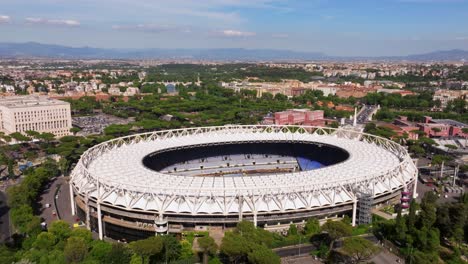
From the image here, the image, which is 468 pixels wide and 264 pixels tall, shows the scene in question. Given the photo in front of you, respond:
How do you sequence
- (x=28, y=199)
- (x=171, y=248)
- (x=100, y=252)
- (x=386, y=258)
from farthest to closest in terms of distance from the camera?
1. (x=28, y=199)
2. (x=386, y=258)
3. (x=171, y=248)
4. (x=100, y=252)

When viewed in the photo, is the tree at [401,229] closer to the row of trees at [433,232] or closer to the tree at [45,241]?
the row of trees at [433,232]

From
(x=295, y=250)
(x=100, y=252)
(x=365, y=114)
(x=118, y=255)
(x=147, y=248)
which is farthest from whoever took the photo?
(x=365, y=114)

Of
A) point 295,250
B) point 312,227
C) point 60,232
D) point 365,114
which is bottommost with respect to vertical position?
point 295,250

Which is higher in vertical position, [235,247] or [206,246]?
[235,247]

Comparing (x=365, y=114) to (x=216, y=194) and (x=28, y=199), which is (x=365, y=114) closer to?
(x=216, y=194)

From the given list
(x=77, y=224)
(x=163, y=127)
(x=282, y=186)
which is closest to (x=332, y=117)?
(x=163, y=127)

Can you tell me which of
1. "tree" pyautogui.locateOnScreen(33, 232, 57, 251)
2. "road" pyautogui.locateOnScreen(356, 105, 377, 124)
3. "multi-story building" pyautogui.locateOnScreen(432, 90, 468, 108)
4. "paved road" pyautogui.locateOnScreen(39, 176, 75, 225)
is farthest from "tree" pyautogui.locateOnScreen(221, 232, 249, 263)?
"multi-story building" pyautogui.locateOnScreen(432, 90, 468, 108)

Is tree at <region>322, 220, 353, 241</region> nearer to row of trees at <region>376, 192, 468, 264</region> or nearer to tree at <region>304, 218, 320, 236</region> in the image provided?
tree at <region>304, 218, 320, 236</region>

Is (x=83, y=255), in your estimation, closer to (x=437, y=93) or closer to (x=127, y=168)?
(x=127, y=168)

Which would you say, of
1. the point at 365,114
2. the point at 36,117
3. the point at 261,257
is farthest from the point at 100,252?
the point at 365,114
